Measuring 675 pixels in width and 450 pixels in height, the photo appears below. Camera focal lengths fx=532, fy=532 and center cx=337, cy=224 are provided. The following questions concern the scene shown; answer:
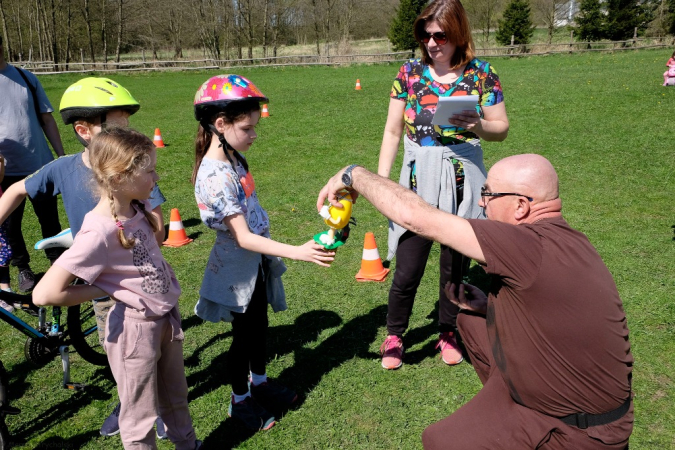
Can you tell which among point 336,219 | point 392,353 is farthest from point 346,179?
point 392,353

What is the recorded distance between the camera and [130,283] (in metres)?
2.39

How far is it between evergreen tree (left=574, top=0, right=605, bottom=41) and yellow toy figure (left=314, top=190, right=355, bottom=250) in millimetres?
41619

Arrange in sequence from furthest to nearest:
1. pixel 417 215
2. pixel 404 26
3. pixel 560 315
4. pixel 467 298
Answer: pixel 404 26 < pixel 467 298 < pixel 417 215 < pixel 560 315

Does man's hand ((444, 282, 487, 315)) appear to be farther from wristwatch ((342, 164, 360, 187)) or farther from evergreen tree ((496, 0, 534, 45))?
evergreen tree ((496, 0, 534, 45))

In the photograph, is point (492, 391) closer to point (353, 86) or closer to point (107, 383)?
point (107, 383)

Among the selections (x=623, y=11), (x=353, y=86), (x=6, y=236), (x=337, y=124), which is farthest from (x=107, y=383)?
(x=623, y=11)

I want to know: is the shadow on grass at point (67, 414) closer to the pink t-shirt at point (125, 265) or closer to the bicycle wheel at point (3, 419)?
the bicycle wheel at point (3, 419)

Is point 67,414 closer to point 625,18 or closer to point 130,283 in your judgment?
point 130,283

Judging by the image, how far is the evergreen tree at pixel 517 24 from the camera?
3684cm

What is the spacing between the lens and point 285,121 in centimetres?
1354

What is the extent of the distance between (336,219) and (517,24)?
39172 mm

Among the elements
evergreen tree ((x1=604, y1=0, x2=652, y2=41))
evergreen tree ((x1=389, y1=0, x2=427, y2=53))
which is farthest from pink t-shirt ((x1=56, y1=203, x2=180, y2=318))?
evergreen tree ((x1=604, y1=0, x2=652, y2=41))

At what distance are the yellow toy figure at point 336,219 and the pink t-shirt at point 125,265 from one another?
2.52 ft

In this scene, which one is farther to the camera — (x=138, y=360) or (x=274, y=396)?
(x=274, y=396)
